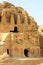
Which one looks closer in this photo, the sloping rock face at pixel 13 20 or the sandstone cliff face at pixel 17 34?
the sandstone cliff face at pixel 17 34

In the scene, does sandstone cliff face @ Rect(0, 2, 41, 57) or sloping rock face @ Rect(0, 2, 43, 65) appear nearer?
sloping rock face @ Rect(0, 2, 43, 65)

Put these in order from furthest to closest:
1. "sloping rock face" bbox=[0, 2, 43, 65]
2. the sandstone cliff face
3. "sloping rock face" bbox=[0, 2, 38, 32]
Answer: "sloping rock face" bbox=[0, 2, 38, 32]
the sandstone cliff face
"sloping rock face" bbox=[0, 2, 43, 65]

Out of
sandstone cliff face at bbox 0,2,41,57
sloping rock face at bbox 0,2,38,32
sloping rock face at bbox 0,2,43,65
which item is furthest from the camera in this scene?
sloping rock face at bbox 0,2,38,32

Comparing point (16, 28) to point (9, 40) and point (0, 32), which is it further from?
point (9, 40)

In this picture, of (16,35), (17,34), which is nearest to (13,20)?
(17,34)

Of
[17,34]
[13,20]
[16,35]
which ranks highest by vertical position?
[13,20]

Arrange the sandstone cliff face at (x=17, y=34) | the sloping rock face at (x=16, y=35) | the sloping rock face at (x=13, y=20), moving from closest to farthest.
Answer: the sloping rock face at (x=16, y=35), the sandstone cliff face at (x=17, y=34), the sloping rock face at (x=13, y=20)

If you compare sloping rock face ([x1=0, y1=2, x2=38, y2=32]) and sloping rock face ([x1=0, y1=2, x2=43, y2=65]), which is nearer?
sloping rock face ([x1=0, y1=2, x2=43, y2=65])

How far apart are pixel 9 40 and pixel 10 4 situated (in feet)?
59.4

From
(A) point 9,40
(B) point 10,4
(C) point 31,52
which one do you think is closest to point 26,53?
(C) point 31,52

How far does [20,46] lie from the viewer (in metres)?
48.5

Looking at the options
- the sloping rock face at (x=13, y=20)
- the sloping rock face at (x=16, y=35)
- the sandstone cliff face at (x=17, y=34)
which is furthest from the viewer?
the sloping rock face at (x=13, y=20)

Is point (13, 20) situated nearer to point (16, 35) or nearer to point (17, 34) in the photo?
point (17, 34)

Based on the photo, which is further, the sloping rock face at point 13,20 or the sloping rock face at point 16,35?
the sloping rock face at point 13,20
